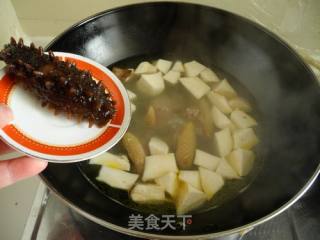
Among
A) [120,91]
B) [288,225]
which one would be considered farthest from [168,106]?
[288,225]

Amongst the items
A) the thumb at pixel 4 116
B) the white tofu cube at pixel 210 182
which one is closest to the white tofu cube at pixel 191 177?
the white tofu cube at pixel 210 182

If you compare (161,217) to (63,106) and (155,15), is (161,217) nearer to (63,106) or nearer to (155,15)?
(63,106)

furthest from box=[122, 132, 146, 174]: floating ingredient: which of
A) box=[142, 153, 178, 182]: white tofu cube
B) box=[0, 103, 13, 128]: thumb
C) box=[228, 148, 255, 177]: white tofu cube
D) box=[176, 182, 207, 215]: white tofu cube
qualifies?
box=[0, 103, 13, 128]: thumb

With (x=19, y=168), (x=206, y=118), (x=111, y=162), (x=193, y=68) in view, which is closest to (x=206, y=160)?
(x=206, y=118)

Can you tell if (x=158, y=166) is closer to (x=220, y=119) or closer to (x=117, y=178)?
(x=117, y=178)

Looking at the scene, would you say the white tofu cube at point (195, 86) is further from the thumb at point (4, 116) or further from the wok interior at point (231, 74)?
the thumb at point (4, 116)

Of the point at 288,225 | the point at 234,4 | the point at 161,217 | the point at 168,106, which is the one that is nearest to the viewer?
the point at 161,217
